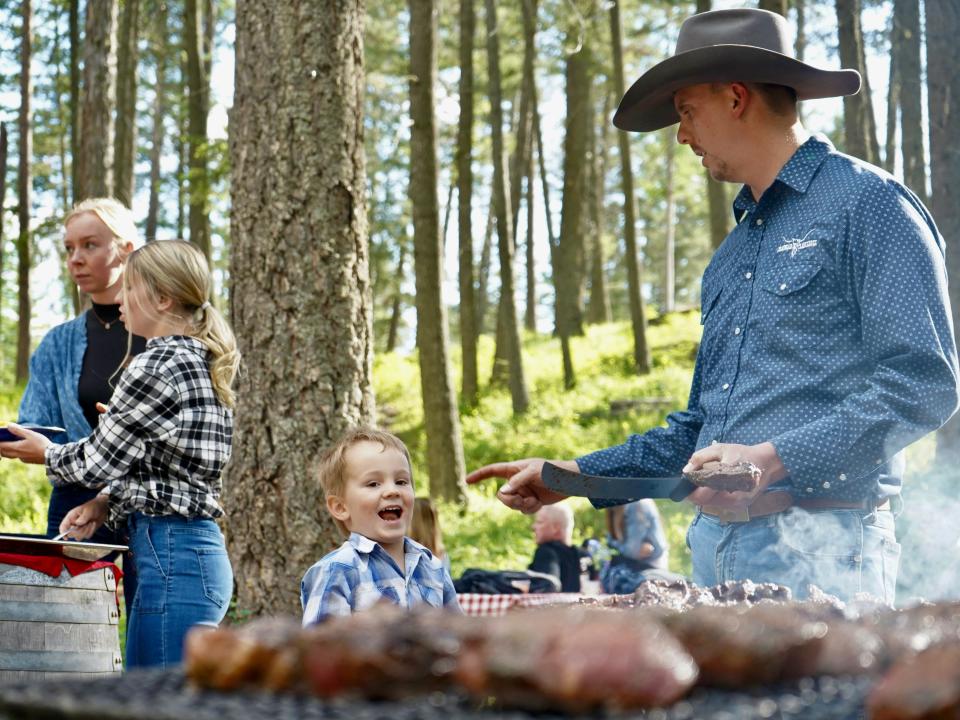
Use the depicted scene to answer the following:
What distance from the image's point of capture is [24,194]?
2092cm

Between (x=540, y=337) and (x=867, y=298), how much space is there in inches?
1032

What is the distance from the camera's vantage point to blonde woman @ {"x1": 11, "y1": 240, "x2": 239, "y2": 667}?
3.93 meters

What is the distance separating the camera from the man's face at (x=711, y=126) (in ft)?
11.2

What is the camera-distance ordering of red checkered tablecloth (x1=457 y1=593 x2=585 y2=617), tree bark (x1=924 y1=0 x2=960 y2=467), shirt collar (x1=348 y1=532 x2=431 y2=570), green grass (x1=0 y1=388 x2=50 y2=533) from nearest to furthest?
shirt collar (x1=348 y1=532 x2=431 y2=570) → red checkered tablecloth (x1=457 y1=593 x2=585 y2=617) → tree bark (x1=924 y1=0 x2=960 y2=467) → green grass (x1=0 y1=388 x2=50 y2=533)

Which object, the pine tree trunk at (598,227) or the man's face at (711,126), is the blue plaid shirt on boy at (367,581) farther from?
the pine tree trunk at (598,227)

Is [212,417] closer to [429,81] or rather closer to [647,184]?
[429,81]

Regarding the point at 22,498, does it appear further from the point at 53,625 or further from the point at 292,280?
the point at 53,625

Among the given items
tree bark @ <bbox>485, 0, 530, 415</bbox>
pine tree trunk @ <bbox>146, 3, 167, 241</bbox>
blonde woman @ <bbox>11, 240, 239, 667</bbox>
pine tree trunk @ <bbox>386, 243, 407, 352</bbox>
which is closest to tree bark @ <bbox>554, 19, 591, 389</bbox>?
tree bark @ <bbox>485, 0, 530, 415</bbox>

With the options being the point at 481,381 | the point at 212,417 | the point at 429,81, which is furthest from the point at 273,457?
the point at 481,381

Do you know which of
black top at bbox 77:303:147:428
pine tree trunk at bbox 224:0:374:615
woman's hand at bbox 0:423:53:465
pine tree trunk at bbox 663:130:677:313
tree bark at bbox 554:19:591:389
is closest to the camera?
woman's hand at bbox 0:423:53:465

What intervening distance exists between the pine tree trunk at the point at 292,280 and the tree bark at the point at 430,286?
7895mm

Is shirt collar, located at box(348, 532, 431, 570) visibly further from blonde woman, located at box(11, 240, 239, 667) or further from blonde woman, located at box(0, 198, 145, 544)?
blonde woman, located at box(0, 198, 145, 544)

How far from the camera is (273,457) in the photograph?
6012 millimetres

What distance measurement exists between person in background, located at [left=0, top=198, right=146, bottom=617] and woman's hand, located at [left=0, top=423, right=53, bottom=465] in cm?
77
